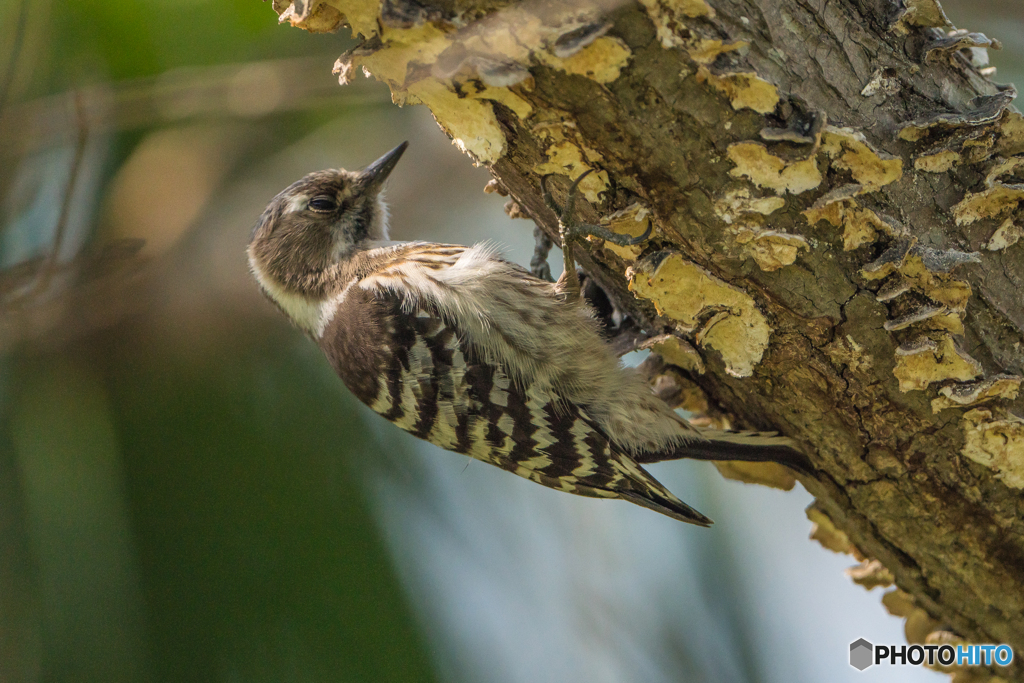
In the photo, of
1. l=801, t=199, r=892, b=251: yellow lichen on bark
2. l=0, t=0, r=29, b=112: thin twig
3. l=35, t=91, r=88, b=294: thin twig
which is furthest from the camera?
l=35, t=91, r=88, b=294: thin twig

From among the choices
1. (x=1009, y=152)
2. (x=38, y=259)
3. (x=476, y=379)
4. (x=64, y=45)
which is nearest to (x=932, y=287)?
(x=1009, y=152)

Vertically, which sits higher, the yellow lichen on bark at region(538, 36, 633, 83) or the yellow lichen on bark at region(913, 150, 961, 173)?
the yellow lichen on bark at region(538, 36, 633, 83)

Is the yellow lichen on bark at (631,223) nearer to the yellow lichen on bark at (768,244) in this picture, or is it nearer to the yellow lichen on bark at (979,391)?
the yellow lichen on bark at (768,244)

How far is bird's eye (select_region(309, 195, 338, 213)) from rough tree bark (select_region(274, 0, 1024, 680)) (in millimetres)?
1098

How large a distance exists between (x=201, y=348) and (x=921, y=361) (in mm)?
1908

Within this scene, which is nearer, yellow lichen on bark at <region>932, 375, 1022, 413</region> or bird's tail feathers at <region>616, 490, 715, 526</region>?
yellow lichen on bark at <region>932, 375, 1022, 413</region>

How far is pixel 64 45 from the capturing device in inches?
77.2

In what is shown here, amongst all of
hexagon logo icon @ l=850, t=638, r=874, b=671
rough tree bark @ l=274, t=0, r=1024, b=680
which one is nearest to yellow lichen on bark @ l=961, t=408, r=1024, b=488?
rough tree bark @ l=274, t=0, r=1024, b=680

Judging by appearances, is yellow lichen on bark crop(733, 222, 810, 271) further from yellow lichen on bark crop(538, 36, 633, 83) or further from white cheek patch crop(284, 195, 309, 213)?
white cheek patch crop(284, 195, 309, 213)

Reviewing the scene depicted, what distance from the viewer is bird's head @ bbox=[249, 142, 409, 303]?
94.7 inches

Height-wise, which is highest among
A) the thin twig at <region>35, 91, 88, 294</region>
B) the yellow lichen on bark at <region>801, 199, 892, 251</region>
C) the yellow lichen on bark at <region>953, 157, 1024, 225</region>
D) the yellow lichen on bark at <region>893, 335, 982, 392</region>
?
the thin twig at <region>35, 91, 88, 294</region>

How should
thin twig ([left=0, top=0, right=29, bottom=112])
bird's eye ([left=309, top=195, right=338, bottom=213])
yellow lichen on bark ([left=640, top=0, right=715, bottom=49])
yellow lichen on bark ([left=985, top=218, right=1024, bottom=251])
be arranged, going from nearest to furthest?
yellow lichen on bark ([left=640, top=0, right=715, bottom=49]) → yellow lichen on bark ([left=985, top=218, right=1024, bottom=251]) → thin twig ([left=0, top=0, right=29, bottom=112]) → bird's eye ([left=309, top=195, right=338, bottom=213])

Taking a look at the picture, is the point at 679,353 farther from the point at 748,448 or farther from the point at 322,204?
the point at 322,204

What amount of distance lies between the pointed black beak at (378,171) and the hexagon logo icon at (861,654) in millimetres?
2138
